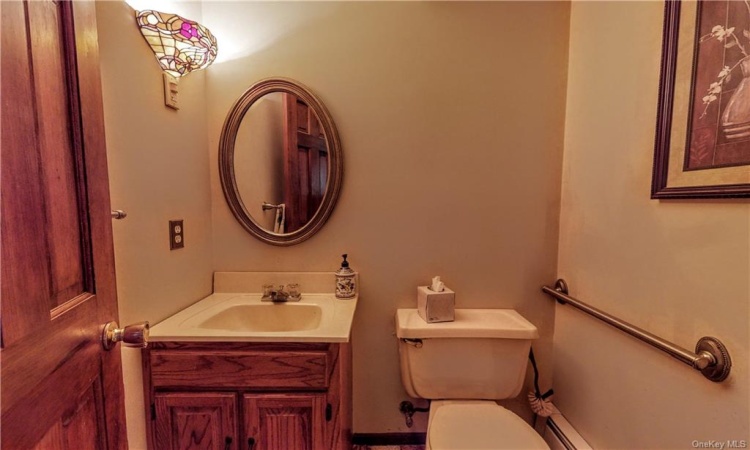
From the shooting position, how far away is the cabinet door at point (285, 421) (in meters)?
0.98

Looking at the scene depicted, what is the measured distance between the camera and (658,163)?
2.87 feet

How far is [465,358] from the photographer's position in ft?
3.83

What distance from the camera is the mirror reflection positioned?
1.32m

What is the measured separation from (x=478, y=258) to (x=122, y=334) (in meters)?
1.26

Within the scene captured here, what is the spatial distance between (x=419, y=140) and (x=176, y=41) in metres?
0.97

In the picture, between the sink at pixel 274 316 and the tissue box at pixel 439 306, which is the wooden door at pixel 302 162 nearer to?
the sink at pixel 274 316

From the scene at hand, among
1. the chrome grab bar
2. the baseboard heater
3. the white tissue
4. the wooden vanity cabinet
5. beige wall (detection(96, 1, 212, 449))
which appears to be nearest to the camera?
the chrome grab bar

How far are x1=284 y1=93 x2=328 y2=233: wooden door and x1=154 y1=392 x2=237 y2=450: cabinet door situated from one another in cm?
70

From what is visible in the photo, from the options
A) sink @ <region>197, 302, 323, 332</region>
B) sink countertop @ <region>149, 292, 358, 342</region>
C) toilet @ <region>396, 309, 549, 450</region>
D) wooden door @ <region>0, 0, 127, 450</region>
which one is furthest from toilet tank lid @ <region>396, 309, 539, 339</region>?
wooden door @ <region>0, 0, 127, 450</region>

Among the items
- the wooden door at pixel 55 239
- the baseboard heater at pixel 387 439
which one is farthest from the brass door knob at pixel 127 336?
the baseboard heater at pixel 387 439

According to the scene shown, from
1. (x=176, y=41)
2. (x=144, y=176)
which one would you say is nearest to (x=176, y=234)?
(x=144, y=176)

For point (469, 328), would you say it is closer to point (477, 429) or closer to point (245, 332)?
point (477, 429)

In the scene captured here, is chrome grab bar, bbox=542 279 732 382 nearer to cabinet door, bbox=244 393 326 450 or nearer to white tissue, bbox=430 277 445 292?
white tissue, bbox=430 277 445 292

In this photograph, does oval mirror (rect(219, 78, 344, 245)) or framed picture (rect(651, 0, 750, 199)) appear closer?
framed picture (rect(651, 0, 750, 199))
